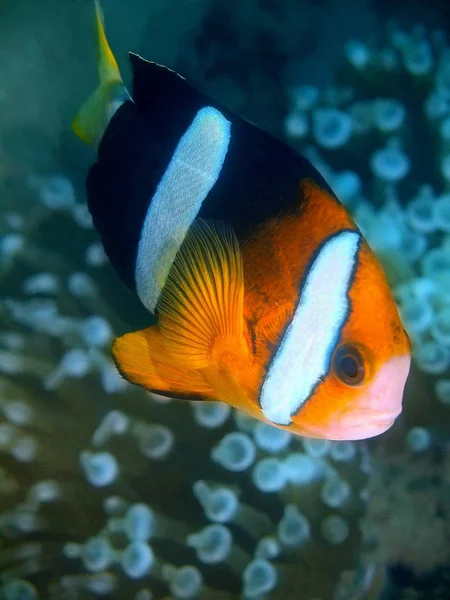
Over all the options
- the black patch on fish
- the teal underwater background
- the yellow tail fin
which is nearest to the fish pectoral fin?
the black patch on fish

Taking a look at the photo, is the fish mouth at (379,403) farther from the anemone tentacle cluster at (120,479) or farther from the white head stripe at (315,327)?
the anemone tentacle cluster at (120,479)

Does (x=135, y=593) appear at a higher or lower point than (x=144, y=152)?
lower

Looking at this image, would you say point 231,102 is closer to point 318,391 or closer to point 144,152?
point 144,152

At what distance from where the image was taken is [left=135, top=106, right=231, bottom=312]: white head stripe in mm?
794

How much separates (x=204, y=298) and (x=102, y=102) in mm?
370

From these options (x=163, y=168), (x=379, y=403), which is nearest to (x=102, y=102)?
(x=163, y=168)

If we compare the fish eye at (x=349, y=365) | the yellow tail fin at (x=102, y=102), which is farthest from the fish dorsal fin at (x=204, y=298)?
the yellow tail fin at (x=102, y=102)

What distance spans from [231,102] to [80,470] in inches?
32.0

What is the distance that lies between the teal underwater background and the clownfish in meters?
0.25

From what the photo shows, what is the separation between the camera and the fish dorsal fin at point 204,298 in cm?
71

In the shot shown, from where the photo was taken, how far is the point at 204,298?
2.39 feet

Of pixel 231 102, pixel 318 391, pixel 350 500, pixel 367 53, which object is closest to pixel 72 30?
pixel 231 102

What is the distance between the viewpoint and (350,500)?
113cm

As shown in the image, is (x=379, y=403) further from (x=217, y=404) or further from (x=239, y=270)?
(x=217, y=404)
